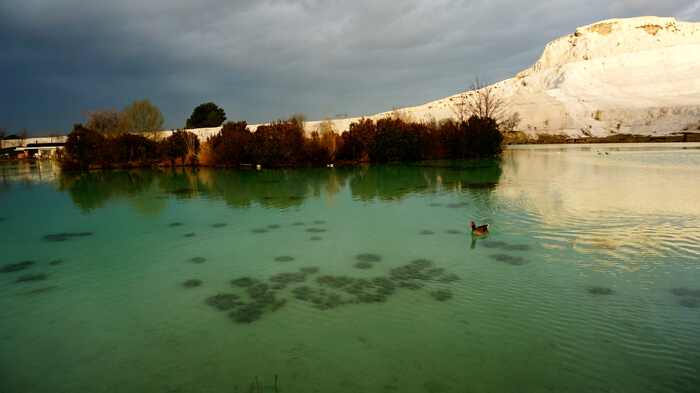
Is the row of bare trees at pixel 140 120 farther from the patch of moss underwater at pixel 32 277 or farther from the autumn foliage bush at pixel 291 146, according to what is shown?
the patch of moss underwater at pixel 32 277

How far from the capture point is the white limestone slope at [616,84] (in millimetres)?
53969

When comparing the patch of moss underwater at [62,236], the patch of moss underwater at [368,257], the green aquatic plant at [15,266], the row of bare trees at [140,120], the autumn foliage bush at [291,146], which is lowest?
the patch of moss underwater at [368,257]

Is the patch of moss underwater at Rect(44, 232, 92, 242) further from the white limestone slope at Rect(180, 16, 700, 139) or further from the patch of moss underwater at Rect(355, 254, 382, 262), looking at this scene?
the white limestone slope at Rect(180, 16, 700, 139)

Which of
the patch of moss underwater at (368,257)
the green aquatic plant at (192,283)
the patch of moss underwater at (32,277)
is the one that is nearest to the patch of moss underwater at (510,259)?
the patch of moss underwater at (368,257)

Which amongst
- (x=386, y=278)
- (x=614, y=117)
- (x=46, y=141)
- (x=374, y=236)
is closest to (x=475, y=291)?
(x=386, y=278)

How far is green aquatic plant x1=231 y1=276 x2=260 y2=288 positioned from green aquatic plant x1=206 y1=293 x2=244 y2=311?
1.06 feet

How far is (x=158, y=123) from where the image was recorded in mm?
39062

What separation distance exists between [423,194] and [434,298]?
772 cm

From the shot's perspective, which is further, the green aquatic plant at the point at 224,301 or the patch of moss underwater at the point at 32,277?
the patch of moss underwater at the point at 32,277

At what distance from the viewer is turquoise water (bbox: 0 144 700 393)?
10.0ft

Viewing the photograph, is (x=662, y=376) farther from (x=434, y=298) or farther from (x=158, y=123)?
(x=158, y=123)

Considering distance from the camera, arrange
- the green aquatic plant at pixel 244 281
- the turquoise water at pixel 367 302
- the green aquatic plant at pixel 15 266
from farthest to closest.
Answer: the green aquatic plant at pixel 15 266 < the green aquatic plant at pixel 244 281 < the turquoise water at pixel 367 302

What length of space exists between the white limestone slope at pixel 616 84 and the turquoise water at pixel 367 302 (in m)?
41.0

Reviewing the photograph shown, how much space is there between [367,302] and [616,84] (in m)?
86.3
